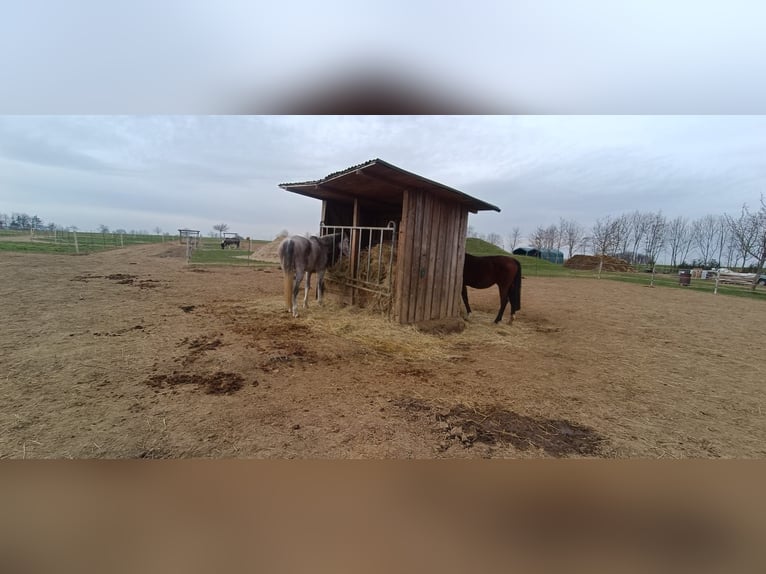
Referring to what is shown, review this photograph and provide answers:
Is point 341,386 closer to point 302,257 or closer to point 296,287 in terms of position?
point 296,287

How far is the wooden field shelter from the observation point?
160 inches

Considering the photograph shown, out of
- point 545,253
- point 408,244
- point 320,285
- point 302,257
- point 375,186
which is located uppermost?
point 545,253

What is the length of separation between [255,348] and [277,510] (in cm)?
275

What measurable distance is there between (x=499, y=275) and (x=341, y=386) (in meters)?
4.40

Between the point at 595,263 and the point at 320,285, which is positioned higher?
the point at 595,263

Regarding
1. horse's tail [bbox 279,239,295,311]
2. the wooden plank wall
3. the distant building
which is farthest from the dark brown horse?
the distant building

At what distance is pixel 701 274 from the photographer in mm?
19688

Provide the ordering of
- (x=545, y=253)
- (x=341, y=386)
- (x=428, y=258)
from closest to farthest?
1. (x=341, y=386)
2. (x=428, y=258)
3. (x=545, y=253)

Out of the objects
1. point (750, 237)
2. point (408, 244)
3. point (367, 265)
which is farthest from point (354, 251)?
point (750, 237)

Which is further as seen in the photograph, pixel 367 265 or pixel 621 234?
pixel 621 234

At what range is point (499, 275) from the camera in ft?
17.9

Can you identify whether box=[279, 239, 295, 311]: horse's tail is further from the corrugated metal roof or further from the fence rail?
the corrugated metal roof

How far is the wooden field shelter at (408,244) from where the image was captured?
405 centimetres
